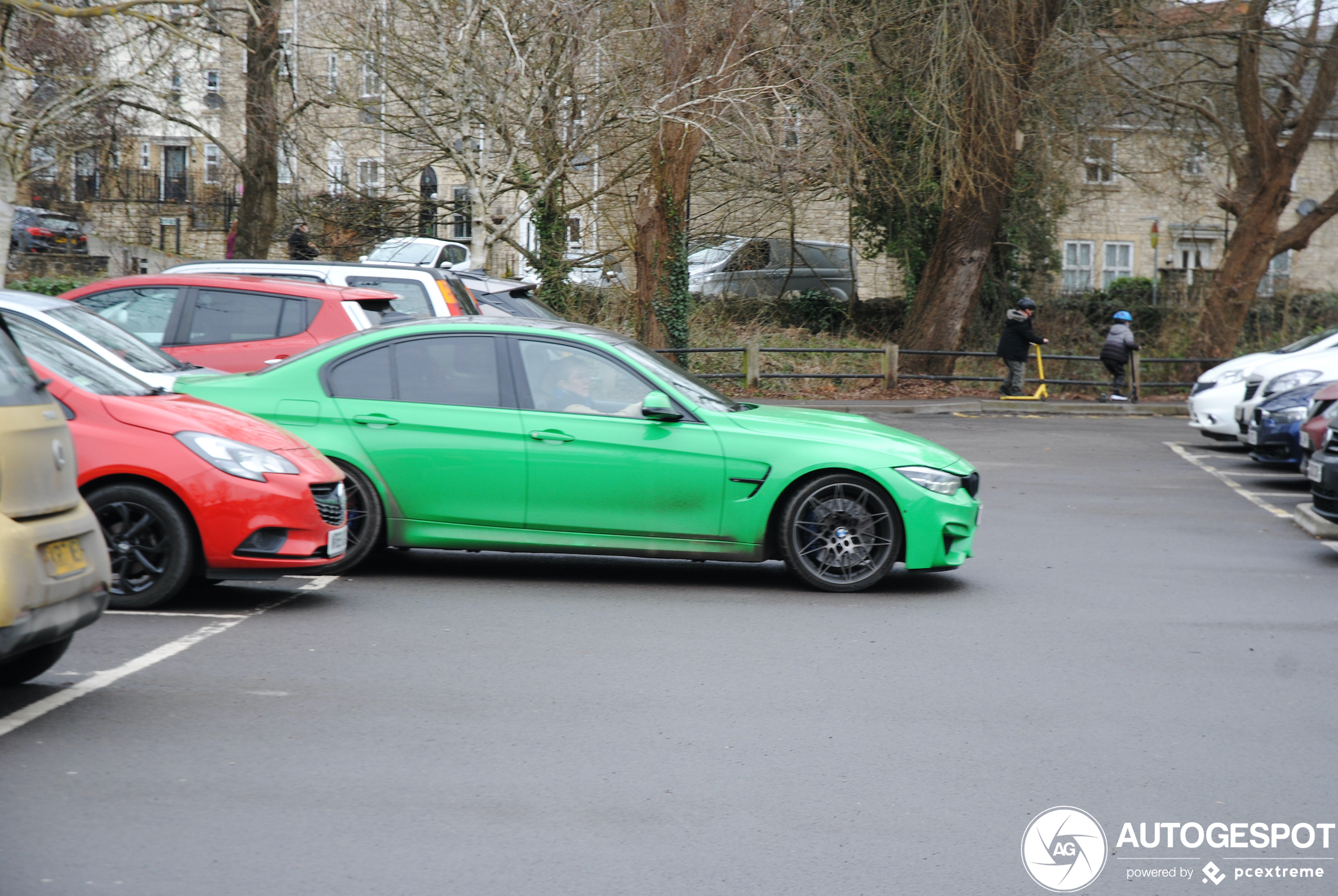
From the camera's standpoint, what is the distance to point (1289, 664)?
6.89 metres

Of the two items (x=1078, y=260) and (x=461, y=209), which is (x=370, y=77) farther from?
(x=1078, y=260)

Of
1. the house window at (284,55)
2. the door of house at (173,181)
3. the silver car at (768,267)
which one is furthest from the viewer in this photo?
the door of house at (173,181)

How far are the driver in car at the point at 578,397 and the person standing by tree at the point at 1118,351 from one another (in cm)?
1900

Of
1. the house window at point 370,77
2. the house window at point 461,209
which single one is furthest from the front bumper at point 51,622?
the house window at point 461,209

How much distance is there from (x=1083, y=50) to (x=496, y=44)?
1105 centimetres

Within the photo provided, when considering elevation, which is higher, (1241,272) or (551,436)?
(1241,272)

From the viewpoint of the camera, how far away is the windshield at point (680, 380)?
8570 mm

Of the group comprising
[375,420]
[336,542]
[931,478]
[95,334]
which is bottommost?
[336,542]

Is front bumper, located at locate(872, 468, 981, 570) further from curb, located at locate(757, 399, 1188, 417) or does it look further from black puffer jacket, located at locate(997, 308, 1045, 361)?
black puffer jacket, located at locate(997, 308, 1045, 361)

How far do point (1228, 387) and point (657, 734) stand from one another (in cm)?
1461

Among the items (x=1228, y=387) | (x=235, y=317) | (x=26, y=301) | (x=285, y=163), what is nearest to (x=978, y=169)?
(x=1228, y=387)

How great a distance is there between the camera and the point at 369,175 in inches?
1125

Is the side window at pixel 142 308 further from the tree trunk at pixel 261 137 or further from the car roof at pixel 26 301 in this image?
the tree trunk at pixel 261 137

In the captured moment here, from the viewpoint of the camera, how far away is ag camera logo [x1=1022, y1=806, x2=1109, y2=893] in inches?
165
